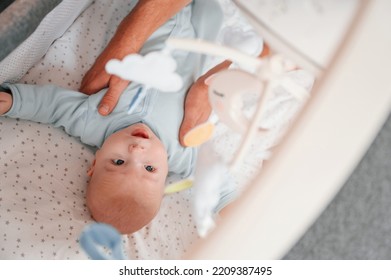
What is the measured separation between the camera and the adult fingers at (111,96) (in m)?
0.85

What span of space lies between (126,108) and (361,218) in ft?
1.95

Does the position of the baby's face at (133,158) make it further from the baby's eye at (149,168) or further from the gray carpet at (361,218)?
the gray carpet at (361,218)

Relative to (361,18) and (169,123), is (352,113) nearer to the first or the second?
(361,18)

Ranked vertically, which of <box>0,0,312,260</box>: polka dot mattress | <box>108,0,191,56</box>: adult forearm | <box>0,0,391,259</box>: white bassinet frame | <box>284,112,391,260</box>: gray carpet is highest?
<box>0,0,391,259</box>: white bassinet frame

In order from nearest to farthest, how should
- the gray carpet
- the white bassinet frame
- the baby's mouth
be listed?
the white bassinet frame, the baby's mouth, the gray carpet

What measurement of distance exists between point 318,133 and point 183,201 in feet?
1.99

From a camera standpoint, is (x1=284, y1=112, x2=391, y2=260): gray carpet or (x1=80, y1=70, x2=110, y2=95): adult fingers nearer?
(x1=80, y1=70, x2=110, y2=95): adult fingers

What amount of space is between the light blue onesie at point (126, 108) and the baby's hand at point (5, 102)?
0.8 inches

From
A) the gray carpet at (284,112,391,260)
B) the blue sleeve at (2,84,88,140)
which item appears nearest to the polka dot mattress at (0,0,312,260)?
the blue sleeve at (2,84,88,140)

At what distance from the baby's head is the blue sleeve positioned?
0.22 ft

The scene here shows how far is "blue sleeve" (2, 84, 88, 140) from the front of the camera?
32.3 inches

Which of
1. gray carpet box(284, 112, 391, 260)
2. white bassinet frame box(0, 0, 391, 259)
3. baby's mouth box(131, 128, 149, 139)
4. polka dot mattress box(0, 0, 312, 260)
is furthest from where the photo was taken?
gray carpet box(284, 112, 391, 260)

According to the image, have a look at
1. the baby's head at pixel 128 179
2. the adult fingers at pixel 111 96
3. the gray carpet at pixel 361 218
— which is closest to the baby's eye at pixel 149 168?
the baby's head at pixel 128 179

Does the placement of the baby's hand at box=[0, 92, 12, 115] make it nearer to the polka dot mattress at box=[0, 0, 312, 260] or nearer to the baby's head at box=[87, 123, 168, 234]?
the polka dot mattress at box=[0, 0, 312, 260]
